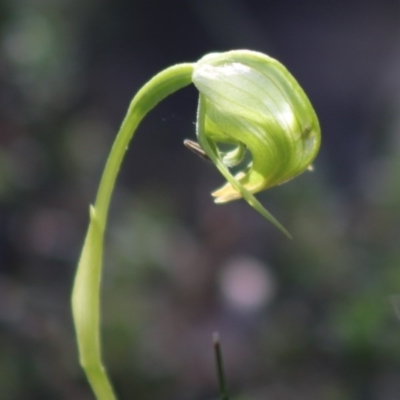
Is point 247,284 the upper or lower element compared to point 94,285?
lower

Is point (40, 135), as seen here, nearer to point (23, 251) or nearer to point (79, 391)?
point (23, 251)

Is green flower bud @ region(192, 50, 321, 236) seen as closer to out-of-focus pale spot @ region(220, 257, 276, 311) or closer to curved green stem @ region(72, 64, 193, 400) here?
curved green stem @ region(72, 64, 193, 400)

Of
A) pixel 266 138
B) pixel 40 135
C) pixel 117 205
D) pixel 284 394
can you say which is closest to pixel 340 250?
pixel 284 394

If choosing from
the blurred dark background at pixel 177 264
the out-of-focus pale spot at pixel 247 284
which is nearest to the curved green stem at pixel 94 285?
the blurred dark background at pixel 177 264

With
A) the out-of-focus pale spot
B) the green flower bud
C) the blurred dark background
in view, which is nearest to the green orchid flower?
the green flower bud

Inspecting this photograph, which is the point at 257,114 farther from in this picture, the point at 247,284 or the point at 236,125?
the point at 247,284

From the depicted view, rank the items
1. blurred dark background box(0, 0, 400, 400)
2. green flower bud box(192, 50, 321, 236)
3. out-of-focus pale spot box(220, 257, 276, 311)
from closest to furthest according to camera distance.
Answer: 1. green flower bud box(192, 50, 321, 236)
2. blurred dark background box(0, 0, 400, 400)
3. out-of-focus pale spot box(220, 257, 276, 311)

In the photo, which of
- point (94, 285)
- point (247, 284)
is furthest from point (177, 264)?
point (94, 285)
